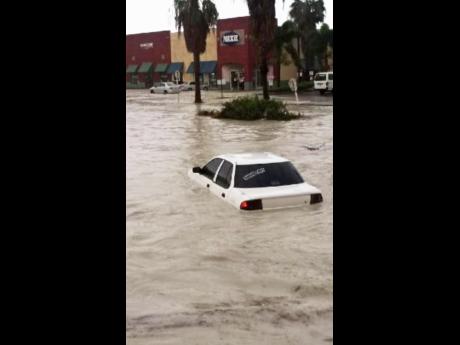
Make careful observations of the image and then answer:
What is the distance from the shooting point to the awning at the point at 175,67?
2869 inches

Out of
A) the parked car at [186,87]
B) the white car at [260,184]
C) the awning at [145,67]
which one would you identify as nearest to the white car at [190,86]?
the parked car at [186,87]

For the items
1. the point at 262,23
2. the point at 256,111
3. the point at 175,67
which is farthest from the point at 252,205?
the point at 175,67

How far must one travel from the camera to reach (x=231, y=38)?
63.6 meters

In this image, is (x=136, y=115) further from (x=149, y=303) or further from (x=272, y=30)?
(x=149, y=303)

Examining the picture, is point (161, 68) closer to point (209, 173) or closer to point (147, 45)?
point (147, 45)

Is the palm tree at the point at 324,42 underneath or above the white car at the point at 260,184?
above

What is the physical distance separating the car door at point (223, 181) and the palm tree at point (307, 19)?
53.9 meters

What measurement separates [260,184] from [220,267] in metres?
2.40

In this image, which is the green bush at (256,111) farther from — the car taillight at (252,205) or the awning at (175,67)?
the awning at (175,67)

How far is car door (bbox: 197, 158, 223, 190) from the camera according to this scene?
40.4 ft

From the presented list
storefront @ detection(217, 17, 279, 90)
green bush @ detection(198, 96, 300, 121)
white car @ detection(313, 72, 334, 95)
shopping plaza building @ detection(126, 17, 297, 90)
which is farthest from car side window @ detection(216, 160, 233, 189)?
storefront @ detection(217, 17, 279, 90)

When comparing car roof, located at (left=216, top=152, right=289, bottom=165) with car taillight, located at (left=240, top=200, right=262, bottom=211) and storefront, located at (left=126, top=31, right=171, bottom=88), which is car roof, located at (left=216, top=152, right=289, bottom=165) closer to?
car taillight, located at (left=240, top=200, right=262, bottom=211)
